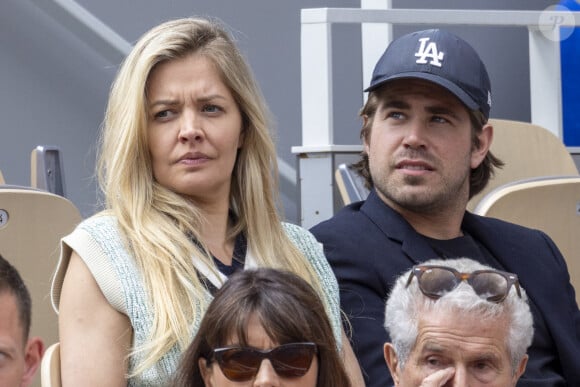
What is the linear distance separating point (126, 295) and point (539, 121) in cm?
353

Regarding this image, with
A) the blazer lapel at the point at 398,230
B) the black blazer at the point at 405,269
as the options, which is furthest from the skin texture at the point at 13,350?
the blazer lapel at the point at 398,230

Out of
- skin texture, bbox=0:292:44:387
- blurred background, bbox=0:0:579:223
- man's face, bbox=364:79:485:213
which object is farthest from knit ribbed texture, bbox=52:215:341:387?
blurred background, bbox=0:0:579:223

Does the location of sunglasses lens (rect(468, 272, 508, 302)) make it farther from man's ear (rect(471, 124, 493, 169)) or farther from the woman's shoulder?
man's ear (rect(471, 124, 493, 169))

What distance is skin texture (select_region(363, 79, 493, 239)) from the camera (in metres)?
3.37

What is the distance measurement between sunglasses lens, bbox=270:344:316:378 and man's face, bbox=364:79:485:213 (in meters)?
1.03

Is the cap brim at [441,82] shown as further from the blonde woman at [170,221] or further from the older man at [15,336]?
the older man at [15,336]

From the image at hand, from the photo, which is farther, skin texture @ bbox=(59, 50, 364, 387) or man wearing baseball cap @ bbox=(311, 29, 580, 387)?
man wearing baseball cap @ bbox=(311, 29, 580, 387)

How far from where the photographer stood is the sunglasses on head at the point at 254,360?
236 centimetres

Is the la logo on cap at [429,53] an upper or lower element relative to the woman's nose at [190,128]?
upper

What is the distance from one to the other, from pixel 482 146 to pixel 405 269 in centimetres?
60

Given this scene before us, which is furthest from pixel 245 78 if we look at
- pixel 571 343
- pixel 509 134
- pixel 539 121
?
pixel 539 121

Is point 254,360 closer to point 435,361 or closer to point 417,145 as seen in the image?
point 435,361

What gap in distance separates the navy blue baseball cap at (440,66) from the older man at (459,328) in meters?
0.82

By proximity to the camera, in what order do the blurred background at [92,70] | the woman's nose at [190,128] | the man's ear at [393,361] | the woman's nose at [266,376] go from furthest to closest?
the blurred background at [92,70] → the woman's nose at [190,128] → the man's ear at [393,361] → the woman's nose at [266,376]
